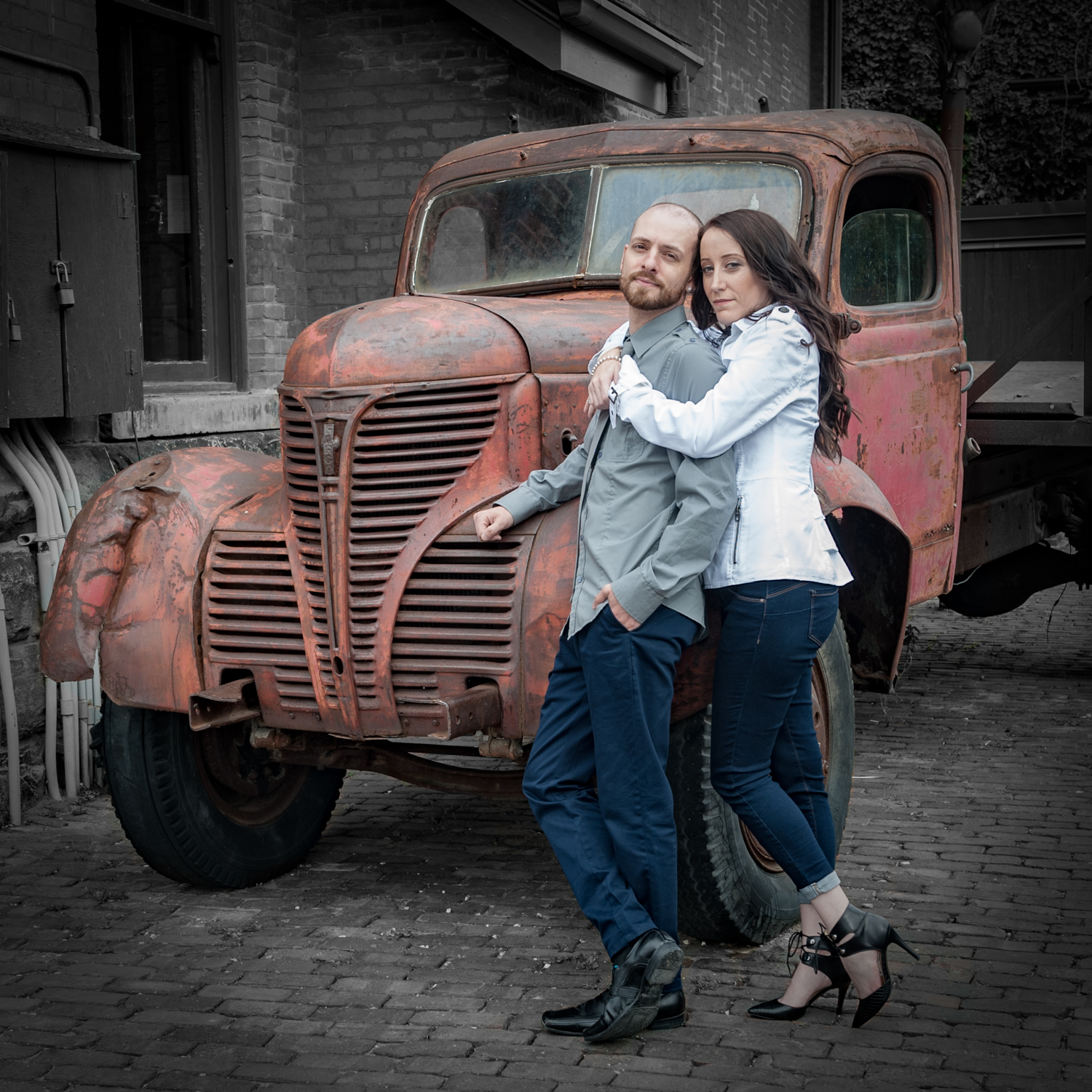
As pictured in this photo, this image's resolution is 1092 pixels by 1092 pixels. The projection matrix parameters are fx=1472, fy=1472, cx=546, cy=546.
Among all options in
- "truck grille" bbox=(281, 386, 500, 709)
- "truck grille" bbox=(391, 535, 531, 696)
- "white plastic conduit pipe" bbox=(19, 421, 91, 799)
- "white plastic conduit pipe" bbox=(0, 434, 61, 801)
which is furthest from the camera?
"white plastic conduit pipe" bbox=(19, 421, 91, 799)

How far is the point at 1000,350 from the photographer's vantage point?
9.06m

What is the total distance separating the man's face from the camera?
3.51 metres

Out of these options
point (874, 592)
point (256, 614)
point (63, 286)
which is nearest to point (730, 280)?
point (256, 614)

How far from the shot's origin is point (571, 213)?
5156mm

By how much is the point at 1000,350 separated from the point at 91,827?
244 inches

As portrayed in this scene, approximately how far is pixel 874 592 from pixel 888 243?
1.31m

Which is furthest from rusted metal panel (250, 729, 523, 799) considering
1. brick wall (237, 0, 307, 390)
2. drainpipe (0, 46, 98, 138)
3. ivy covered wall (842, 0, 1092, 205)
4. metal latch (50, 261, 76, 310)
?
ivy covered wall (842, 0, 1092, 205)

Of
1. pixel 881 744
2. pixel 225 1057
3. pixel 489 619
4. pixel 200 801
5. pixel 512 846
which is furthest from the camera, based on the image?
pixel 881 744

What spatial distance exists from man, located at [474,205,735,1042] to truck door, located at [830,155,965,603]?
1.52 metres

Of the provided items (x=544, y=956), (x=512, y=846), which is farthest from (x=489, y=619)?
(x=512, y=846)

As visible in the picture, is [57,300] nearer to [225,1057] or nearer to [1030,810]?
[225,1057]

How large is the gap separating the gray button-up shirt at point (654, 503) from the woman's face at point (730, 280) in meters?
0.10

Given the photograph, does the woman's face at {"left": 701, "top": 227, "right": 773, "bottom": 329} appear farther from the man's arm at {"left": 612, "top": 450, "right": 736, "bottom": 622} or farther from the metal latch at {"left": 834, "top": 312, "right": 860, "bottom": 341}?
the metal latch at {"left": 834, "top": 312, "right": 860, "bottom": 341}

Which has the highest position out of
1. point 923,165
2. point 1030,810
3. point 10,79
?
point 10,79
